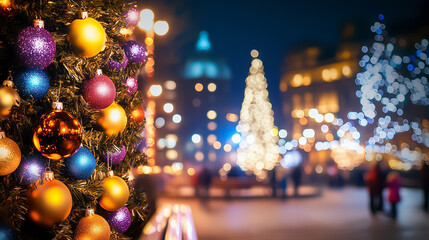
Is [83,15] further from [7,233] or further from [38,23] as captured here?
[7,233]

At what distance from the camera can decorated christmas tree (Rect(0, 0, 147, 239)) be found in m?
2.52

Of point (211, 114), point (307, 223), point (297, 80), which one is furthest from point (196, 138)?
point (307, 223)

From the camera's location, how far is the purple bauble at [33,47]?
2533 mm

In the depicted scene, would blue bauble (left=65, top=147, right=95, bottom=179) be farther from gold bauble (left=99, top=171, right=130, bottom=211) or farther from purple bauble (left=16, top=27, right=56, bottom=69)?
purple bauble (left=16, top=27, right=56, bottom=69)

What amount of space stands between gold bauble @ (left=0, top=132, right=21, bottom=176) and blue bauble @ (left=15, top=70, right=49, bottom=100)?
29 cm

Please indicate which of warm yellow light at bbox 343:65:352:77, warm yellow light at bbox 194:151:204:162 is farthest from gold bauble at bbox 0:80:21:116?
warm yellow light at bbox 194:151:204:162

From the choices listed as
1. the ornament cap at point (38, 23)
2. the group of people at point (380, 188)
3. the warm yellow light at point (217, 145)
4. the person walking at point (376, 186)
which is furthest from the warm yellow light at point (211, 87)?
the ornament cap at point (38, 23)

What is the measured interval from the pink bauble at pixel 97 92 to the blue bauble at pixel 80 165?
0.35 metres

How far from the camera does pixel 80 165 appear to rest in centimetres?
277

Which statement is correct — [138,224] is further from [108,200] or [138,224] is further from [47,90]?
[47,90]

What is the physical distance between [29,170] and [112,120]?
74 centimetres

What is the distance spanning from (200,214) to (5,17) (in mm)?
13709

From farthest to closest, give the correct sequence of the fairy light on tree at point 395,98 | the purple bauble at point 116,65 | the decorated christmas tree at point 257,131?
the fairy light on tree at point 395,98 < the decorated christmas tree at point 257,131 < the purple bauble at point 116,65

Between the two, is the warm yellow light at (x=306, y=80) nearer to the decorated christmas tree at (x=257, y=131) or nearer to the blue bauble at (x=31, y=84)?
the decorated christmas tree at (x=257, y=131)
